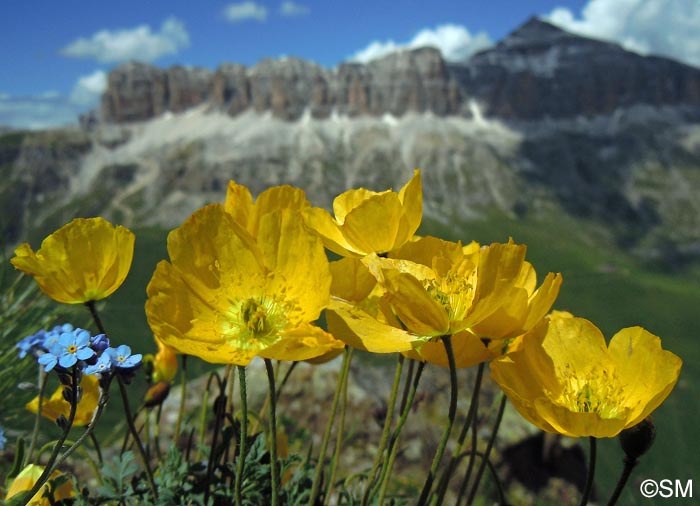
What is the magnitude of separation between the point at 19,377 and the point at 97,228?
5.43 ft

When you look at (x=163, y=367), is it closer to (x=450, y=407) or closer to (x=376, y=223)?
(x=376, y=223)

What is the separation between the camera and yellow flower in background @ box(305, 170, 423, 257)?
1.78 m

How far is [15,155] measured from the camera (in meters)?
194

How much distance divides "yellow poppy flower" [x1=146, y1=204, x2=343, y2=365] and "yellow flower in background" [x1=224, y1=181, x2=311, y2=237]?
0.21m

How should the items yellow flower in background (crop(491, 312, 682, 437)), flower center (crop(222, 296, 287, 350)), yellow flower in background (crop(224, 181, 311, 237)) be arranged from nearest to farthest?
yellow flower in background (crop(491, 312, 682, 437)) → flower center (crop(222, 296, 287, 350)) → yellow flower in background (crop(224, 181, 311, 237))

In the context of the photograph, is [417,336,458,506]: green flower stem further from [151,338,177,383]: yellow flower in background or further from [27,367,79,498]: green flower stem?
[151,338,177,383]: yellow flower in background

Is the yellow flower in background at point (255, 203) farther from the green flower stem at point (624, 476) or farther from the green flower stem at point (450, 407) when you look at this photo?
the green flower stem at point (624, 476)

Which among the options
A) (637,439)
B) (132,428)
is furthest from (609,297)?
(132,428)

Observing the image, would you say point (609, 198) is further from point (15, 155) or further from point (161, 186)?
point (15, 155)

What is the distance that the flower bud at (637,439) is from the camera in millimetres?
1535

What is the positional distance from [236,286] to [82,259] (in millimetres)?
531

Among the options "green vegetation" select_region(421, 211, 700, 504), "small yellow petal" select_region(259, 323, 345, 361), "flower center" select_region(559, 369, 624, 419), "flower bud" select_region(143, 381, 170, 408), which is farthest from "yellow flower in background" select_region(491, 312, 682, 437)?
"green vegetation" select_region(421, 211, 700, 504)

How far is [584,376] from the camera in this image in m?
1.79

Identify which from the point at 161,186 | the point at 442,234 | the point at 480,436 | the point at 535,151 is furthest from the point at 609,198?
the point at 480,436
